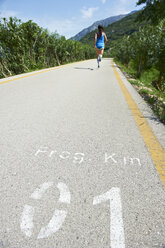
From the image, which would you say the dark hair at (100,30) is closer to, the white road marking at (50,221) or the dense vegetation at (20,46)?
the dense vegetation at (20,46)

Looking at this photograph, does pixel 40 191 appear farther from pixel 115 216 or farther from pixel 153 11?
pixel 153 11

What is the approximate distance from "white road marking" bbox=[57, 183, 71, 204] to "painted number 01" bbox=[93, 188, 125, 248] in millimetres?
230

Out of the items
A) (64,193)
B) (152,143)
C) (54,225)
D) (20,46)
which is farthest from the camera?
(20,46)

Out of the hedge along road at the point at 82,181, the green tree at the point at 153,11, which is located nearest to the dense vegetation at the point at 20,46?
the green tree at the point at 153,11

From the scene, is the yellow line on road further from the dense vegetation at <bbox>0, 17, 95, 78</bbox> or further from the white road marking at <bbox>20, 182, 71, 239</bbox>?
the dense vegetation at <bbox>0, 17, 95, 78</bbox>

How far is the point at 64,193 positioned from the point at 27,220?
0.36 metres

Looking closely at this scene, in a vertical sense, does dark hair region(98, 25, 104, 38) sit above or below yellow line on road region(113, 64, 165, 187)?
above

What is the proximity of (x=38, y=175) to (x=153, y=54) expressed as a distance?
37.1ft

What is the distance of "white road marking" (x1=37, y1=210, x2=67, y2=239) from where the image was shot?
114 cm

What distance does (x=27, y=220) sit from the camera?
4.06 feet

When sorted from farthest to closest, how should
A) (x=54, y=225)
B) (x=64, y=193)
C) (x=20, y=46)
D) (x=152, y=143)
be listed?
(x=20, y=46)
(x=152, y=143)
(x=64, y=193)
(x=54, y=225)

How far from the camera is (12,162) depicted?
6.24 ft

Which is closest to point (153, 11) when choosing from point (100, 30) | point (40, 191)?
point (100, 30)

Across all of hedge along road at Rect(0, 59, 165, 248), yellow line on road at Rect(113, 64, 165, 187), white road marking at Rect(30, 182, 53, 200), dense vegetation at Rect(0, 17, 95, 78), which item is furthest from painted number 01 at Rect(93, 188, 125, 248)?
dense vegetation at Rect(0, 17, 95, 78)
